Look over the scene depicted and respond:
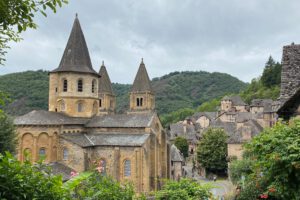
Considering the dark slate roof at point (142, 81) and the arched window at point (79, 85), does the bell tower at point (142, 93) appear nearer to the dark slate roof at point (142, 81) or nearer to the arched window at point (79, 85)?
the dark slate roof at point (142, 81)

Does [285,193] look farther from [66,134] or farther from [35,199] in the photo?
[66,134]

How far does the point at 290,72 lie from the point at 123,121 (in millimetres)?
23192

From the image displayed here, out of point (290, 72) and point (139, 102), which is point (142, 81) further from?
point (290, 72)

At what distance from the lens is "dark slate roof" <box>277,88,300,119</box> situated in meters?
10.8

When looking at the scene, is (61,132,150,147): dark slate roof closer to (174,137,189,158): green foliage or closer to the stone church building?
the stone church building

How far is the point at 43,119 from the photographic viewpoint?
102ft

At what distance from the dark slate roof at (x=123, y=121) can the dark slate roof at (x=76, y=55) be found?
6653 mm

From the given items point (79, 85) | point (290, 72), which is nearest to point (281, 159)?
point (290, 72)

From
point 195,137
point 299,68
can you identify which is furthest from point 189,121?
point 299,68

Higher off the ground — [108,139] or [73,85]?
[73,85]

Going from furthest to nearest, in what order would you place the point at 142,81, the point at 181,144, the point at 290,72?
the point at 181,144 → the point at 142,81 → the point at 290,72

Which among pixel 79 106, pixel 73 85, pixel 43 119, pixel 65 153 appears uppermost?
pixel 73 85

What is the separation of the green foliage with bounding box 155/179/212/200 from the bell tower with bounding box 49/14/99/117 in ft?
80.9

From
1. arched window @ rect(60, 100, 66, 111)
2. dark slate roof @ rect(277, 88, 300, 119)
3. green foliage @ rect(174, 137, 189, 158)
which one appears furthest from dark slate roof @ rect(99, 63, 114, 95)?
dark slate roof @ rect(277, 88, 300, 119)
